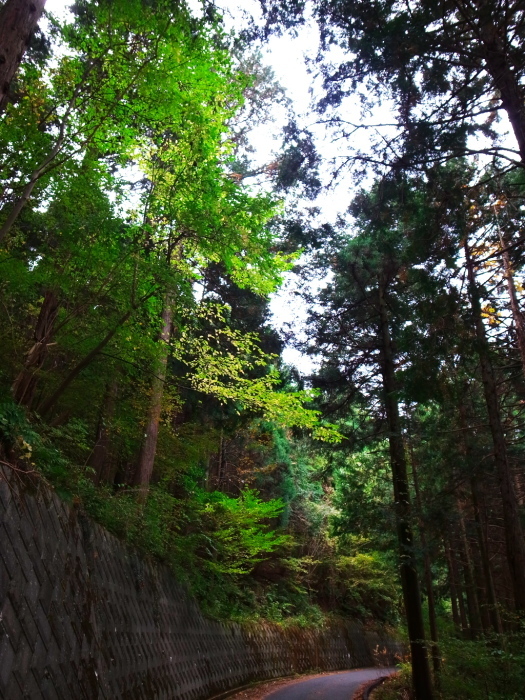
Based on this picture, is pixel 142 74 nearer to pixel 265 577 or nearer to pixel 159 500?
pixel 159 500

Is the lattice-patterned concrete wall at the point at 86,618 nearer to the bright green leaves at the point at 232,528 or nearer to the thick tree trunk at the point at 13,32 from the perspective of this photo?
the bright green leaves at the point at 232,528

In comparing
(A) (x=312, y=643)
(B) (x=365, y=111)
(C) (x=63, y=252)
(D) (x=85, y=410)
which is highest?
(B) (x=365, y=111)

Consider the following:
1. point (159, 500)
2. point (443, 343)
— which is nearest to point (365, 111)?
point (443, 343)

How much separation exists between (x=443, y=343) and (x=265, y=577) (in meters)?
15.1

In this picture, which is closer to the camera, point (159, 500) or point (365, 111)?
point (365, 111)

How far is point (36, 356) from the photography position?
6.54 metres

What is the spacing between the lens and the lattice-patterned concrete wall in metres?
4.38

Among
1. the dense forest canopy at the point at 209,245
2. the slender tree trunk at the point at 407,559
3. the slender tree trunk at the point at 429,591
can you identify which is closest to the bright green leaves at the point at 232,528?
the dense forest canopy at the point at 209,245

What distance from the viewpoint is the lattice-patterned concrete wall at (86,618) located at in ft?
14.4

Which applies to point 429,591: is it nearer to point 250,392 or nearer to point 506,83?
point 250,392

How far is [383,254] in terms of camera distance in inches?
510

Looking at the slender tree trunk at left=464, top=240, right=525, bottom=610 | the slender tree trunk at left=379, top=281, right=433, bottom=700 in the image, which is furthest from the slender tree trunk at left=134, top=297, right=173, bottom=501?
the slender tree trunk at left=464, top=240, right=525, bottom=610

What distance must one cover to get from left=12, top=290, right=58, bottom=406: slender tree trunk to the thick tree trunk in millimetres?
2979

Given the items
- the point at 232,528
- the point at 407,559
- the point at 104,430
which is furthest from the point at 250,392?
the point at 232,528
